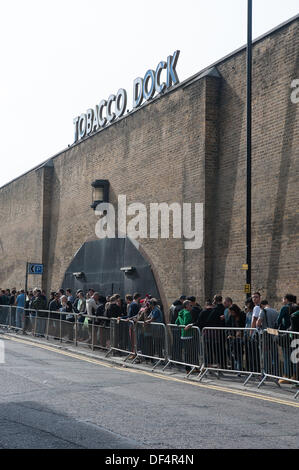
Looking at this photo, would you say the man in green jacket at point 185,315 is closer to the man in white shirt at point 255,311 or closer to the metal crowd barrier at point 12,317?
the man in white shirt at point 255,311

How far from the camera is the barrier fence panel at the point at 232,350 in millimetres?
12148

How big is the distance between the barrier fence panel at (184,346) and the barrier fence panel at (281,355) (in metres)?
1.89

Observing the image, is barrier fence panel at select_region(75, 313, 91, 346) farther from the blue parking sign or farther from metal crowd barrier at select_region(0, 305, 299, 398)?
the blue parking sign

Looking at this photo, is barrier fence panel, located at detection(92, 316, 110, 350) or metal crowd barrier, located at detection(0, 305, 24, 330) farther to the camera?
metal crowd barrier, located at detection(0, 305, 24, 330)

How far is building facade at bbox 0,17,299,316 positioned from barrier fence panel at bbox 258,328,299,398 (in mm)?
3868

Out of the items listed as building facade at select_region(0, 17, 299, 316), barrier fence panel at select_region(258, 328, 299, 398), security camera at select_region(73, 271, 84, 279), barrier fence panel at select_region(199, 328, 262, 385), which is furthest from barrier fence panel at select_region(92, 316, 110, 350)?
security camera at select_region(73, 271, 84, 279)

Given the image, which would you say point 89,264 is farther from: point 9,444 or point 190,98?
point 9,444

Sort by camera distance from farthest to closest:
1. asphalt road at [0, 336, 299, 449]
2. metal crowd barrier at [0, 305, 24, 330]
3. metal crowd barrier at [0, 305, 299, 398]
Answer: metal crowd barrier at [0, 305, 24, 330]
metal crowd barrier at [0, 305, 299, 398]
asphalt road at [0, 336, 299, 449]

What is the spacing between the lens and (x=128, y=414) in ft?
28.0

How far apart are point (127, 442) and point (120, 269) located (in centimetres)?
1730

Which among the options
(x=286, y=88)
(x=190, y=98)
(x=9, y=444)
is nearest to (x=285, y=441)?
(x=9, y=444)

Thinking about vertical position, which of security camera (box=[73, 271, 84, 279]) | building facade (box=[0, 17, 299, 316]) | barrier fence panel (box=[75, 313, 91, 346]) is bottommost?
barrier fence panel (box=[75, 313, 91, 346])

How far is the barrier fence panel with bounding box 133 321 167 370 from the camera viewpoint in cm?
1473

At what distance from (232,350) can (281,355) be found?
4.41 ft
